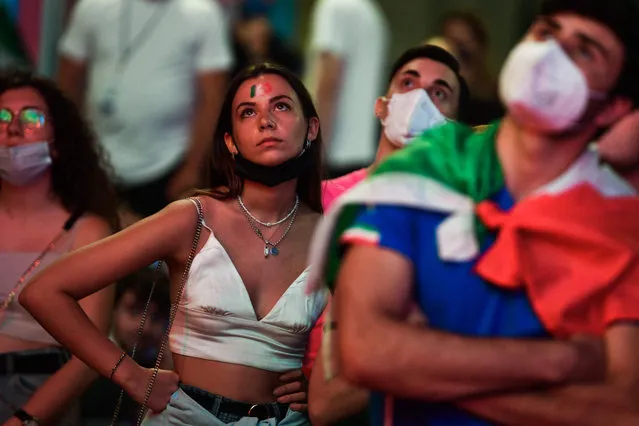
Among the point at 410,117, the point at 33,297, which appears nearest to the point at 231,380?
the point at 33,297

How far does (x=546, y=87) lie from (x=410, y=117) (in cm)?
181

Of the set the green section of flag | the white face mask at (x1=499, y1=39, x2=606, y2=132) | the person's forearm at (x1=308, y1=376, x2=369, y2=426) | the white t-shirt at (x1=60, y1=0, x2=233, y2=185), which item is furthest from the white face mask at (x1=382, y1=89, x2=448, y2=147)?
the white t-shirt at (x1=60, y1=0, x2=233, y2=185)

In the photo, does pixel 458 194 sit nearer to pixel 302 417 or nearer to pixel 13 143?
pixel 302 417

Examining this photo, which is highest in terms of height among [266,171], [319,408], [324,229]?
[324,229]

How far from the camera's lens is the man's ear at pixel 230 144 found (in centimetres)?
386

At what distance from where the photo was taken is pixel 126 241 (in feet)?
11.5

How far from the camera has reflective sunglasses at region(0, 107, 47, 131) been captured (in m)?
4.55

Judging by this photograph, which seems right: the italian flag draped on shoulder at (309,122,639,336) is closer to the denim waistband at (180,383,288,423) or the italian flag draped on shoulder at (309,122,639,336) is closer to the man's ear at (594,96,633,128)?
the man's ear at (594,96,633,128)

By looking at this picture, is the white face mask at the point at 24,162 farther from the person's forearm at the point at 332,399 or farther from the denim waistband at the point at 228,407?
the person's forearm at the point at 332,399

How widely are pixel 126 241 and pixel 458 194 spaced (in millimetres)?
1391

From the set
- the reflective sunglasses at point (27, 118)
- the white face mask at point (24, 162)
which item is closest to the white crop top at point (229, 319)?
the white face mask at point (24, 162)

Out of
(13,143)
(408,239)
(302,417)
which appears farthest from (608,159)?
(13,143)

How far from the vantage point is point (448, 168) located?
2.48 metres

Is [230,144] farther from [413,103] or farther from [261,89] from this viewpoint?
[413,103]
